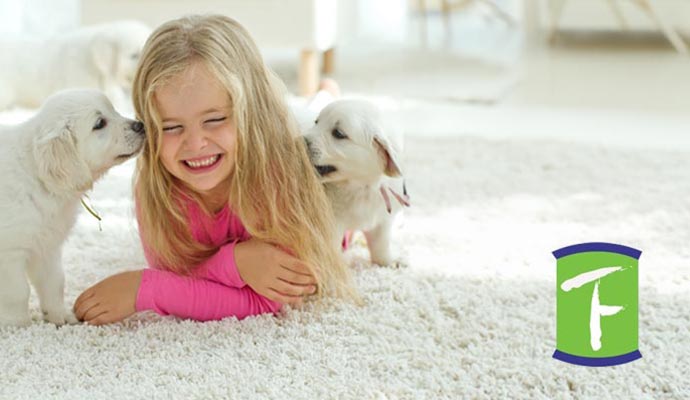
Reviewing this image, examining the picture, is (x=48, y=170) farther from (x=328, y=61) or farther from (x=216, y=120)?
(x=328, y=61)

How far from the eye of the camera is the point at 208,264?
164 centimetres

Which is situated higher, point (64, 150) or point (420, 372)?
point (64, 150)

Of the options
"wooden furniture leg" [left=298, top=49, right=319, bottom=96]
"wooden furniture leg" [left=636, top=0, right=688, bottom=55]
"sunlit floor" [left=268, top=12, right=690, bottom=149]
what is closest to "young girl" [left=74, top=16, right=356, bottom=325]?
"sunlit floor" [left=268, top=12, right=690, bottom=149]

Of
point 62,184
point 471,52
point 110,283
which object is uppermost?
point 62,184

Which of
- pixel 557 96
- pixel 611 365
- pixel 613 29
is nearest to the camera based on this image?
pixel 611 365

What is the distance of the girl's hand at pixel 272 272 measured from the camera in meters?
1.60

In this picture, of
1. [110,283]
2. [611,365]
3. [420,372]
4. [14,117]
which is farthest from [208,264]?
[14,117]

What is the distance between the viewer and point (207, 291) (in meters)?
1.59

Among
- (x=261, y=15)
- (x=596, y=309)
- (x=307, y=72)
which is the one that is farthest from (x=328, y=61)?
(x=596, y=309)

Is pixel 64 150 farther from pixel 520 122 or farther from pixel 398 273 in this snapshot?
pixel 520 122

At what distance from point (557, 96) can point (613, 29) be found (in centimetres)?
184

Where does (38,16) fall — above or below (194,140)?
below

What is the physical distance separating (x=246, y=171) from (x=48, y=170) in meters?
0.34

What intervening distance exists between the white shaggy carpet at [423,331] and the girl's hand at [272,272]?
49 mm
